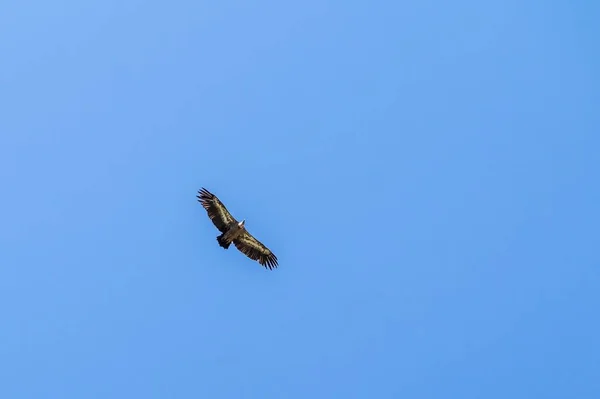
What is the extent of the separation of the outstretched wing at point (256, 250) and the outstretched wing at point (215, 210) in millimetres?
1546

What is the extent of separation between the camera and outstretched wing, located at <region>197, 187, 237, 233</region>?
46688 millimetres

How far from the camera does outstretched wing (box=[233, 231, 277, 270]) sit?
159ft

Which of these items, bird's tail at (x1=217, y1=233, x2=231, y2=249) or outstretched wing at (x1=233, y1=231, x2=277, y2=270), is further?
outstretched wing at (x1=233, y1=231, x2=277, y2=270)

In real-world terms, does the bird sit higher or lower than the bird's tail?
higher

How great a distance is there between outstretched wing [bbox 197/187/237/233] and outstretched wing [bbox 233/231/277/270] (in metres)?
1.55

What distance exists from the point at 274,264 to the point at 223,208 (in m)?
4.48

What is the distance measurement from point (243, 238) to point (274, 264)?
7.61ft

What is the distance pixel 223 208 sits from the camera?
47094 mm

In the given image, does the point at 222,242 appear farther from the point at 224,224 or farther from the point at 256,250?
the point at 256,250

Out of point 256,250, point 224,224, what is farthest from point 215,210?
point 256,250

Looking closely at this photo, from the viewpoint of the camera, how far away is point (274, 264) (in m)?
49.0

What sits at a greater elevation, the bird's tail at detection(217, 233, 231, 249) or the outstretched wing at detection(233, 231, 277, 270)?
the outstretched wing at detection(233, 231, 277, 270)

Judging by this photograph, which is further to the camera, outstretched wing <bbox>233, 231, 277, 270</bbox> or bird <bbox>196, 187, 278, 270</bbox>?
outstretched wing <bbox>233, 231, 277, 270</bbox>

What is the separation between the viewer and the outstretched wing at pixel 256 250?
4841 centimetres
